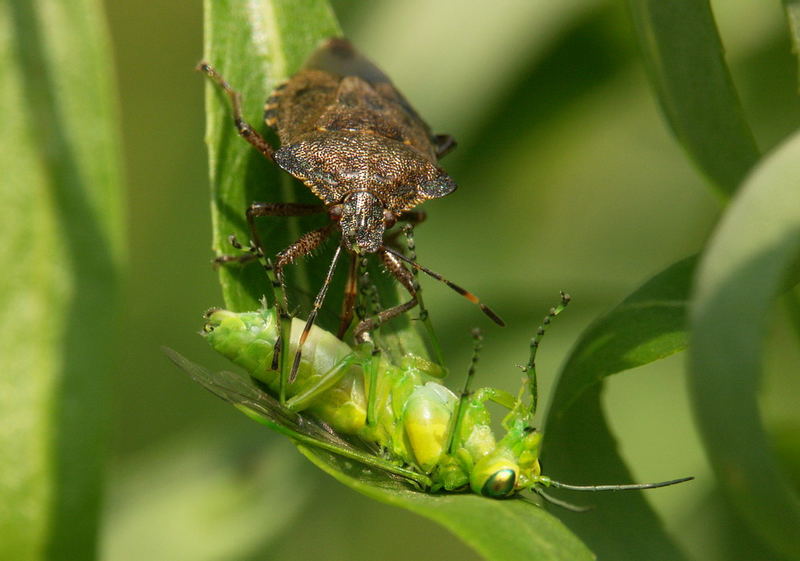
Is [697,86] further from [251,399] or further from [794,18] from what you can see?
[251,399]

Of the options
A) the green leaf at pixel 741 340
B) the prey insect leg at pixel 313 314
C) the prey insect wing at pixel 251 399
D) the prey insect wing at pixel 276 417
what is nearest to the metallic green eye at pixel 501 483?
the prey insect wing at pixel 276 417

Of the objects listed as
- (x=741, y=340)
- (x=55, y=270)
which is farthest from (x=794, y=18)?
(x=55, y=270)

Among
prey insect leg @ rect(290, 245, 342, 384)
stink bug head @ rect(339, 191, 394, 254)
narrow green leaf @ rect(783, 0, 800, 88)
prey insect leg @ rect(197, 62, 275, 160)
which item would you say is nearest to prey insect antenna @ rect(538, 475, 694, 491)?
prey insect leg @ rect(290, 245, 342, 384)

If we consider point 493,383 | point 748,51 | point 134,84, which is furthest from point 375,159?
point 134,84

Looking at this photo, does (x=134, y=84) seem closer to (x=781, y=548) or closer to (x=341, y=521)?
(x=341, y=521)

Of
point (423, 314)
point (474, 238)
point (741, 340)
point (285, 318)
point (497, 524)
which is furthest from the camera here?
point (474, 238)

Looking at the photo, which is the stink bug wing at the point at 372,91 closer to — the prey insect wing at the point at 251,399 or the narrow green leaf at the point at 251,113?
the narrow green leaf at the point at 251,113
